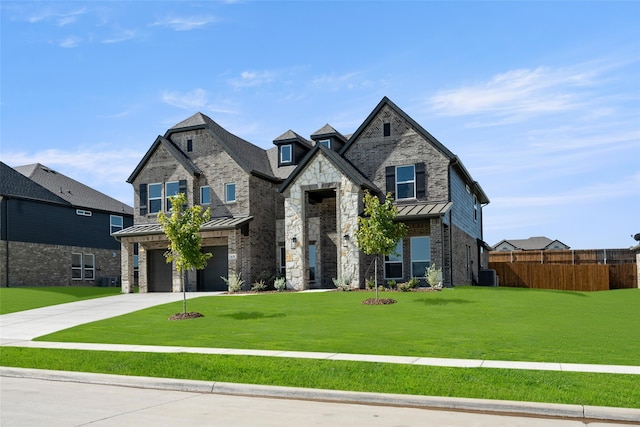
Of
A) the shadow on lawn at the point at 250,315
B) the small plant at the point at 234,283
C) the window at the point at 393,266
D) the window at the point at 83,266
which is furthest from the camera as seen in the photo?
the window at the point at 83,266

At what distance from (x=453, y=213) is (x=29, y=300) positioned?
22062mm

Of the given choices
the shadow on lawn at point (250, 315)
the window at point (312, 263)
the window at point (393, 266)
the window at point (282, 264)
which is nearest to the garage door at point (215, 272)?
the window at point (282, 264)

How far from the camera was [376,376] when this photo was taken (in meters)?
11.4

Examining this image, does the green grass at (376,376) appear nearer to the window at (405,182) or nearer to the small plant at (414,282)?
the small plant at (414,282)

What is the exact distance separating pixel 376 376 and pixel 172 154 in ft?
91.7

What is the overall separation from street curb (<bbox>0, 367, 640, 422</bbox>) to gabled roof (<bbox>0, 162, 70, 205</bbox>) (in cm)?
3267

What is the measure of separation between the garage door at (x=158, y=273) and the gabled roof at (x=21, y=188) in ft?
39.2

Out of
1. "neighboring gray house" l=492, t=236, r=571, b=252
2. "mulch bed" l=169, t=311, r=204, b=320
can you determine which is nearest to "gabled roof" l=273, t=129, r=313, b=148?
"mulch bed" l=169, t=311, r=204, b=320

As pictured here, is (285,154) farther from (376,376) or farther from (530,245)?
(530,245)

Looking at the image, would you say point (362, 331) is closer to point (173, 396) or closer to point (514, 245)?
point (173, 396)

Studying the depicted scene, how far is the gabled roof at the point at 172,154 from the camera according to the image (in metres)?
36.2

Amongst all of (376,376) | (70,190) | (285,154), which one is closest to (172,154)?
(285,154)

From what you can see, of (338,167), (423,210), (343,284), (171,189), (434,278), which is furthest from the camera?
(171,189)

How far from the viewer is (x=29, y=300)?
30.2m
